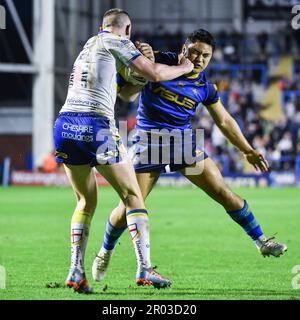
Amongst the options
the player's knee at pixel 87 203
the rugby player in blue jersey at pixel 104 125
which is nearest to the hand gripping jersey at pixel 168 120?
the player's knee at pixel 87 203

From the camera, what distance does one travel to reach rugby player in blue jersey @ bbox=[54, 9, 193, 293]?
7633 millimetres

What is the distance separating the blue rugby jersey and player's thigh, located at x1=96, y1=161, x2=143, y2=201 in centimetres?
138

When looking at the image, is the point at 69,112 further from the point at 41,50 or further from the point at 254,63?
the point at 254,63

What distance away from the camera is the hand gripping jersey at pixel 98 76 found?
767 centimetres

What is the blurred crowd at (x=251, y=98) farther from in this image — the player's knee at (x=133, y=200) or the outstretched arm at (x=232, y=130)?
the player's knee at (x=133, y=200)

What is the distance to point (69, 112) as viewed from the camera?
7.75m

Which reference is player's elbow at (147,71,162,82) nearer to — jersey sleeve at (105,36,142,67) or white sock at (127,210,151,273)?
jersey sleeve at (105,36,142,67)

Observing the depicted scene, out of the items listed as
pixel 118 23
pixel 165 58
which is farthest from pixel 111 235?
pixel 118 23

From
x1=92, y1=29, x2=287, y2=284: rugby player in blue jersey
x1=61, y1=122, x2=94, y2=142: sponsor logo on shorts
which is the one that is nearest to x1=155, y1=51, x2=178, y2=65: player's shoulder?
x1=92, y1=29, x2=287, y2=284: rugby player in blue jersey

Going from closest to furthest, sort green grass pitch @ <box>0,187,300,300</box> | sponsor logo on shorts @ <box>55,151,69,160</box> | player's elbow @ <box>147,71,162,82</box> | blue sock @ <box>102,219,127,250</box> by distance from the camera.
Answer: player's elbow @ <box>147,71,162,82</box> → sponsor logo on shorts @ <box>55,151,69,160</box> → green grass pitch @ <box>0,187,300,300</box> → blue sock @ <box>102,219,127,250</box>

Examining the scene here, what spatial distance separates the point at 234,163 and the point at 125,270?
67.5 ft

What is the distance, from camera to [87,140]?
25.1ft
